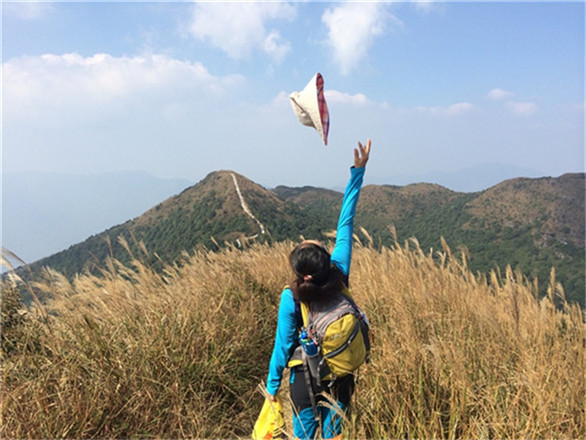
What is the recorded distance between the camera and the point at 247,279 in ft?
17.5

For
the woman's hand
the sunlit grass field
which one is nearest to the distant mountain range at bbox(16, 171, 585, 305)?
the sunlit grass field

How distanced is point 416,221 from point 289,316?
67.5 m

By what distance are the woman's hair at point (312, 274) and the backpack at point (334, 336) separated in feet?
0.23

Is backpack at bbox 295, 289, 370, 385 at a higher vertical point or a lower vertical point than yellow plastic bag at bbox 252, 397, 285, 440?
higher

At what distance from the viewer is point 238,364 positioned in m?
3.48

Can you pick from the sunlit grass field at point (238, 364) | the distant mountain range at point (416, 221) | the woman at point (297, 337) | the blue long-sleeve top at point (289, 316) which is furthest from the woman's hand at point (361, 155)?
the distant mountain range at point (416, 221)

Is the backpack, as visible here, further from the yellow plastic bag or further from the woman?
the yellow plastic bag

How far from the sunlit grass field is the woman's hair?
612 millimetres

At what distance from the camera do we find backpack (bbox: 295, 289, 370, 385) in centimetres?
191

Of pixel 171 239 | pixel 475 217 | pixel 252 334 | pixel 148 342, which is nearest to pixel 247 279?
pixel 252 334

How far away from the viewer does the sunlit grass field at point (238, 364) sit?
2154 mm

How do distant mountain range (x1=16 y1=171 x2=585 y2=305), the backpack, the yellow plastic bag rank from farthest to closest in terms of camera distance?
distant mountain range (x1=16 y1=171 x2=585 y2=305), the yellow plastic bag, the backpack

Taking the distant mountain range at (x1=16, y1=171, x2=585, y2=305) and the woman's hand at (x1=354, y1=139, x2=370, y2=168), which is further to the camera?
the distant mountain range at (x1=16, y1=171, x2=585, y2=305)

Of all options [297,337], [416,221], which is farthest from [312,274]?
[416,221]
